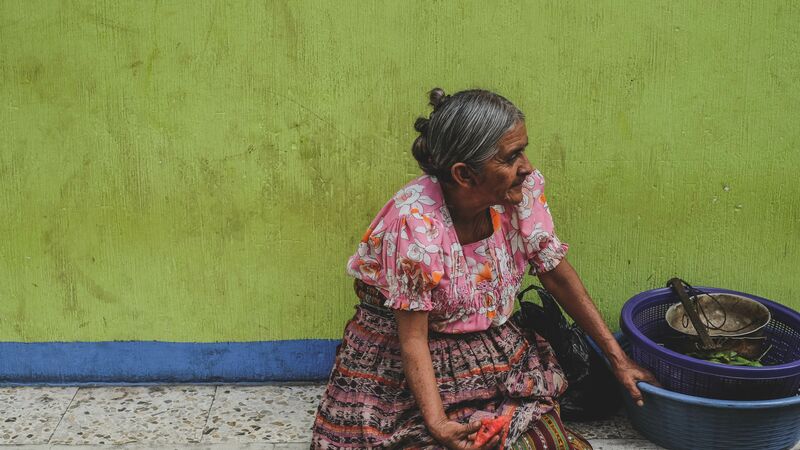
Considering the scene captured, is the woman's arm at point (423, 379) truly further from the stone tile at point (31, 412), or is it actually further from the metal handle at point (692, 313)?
the stone tile at point (31, 412)

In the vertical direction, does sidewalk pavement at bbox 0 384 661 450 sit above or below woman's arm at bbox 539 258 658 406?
below

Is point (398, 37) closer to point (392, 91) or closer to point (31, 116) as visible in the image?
point (392, 91)

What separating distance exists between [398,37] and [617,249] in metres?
1.16

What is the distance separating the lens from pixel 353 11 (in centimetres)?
307

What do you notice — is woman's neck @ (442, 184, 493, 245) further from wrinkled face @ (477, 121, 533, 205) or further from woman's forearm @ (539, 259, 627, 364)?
woman's forearm @ (539, 259, 627, 364)

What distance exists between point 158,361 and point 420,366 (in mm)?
1368

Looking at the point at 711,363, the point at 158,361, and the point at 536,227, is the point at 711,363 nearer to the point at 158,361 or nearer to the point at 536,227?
the point at 536,227

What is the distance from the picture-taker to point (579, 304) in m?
2.87

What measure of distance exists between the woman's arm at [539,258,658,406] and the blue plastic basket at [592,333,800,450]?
0.05 metres

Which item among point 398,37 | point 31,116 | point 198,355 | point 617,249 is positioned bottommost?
point 198,355

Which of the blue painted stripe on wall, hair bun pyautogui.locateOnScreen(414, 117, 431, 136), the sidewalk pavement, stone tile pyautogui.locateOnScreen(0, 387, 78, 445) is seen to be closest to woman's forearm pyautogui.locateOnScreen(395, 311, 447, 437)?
hair bun pyautogui.locateOnScreen(414, 117, 431, 136)

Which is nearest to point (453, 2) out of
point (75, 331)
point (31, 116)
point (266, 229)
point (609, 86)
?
point (609, 86)

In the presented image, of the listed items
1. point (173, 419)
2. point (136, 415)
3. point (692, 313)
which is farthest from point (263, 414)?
point (692, 313)

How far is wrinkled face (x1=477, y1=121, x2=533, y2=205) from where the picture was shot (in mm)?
2436
